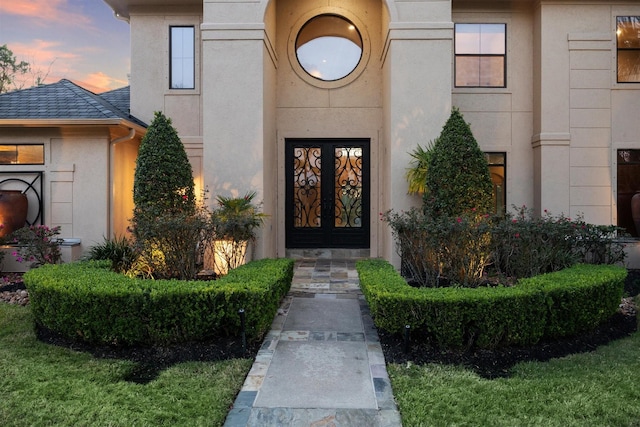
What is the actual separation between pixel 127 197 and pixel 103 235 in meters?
1.12

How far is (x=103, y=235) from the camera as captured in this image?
848cm

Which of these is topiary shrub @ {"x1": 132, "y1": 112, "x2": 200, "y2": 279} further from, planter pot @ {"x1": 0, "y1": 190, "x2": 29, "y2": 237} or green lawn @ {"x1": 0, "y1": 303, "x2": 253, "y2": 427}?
planter pot @ {"x1": 0, "y1": 190, "x2": 29, "y2": 237}

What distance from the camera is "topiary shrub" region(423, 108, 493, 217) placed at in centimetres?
662

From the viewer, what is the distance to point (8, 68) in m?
23.6

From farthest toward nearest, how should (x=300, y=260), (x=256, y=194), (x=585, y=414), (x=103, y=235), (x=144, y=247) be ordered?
(x=300, y=260)
(x=103, y=235)
(x=256, y=194)
(x=144, y=247)
(x=585, y=414)

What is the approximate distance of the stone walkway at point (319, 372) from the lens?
3178 millimetres

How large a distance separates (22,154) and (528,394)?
9.39 metres

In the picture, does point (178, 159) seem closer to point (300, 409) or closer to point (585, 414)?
point (300, 409)

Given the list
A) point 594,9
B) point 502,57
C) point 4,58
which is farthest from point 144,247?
point 4,58

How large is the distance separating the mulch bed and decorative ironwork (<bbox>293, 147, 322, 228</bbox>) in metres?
4.77

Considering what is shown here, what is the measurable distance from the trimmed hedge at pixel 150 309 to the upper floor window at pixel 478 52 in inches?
266

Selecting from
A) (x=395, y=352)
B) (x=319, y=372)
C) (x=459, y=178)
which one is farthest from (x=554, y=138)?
(x=319, y=372)

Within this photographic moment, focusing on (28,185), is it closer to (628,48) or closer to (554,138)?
(554,138)

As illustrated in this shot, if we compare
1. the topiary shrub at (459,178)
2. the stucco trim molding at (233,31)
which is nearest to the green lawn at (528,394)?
the topiary shrub at (459,178)
